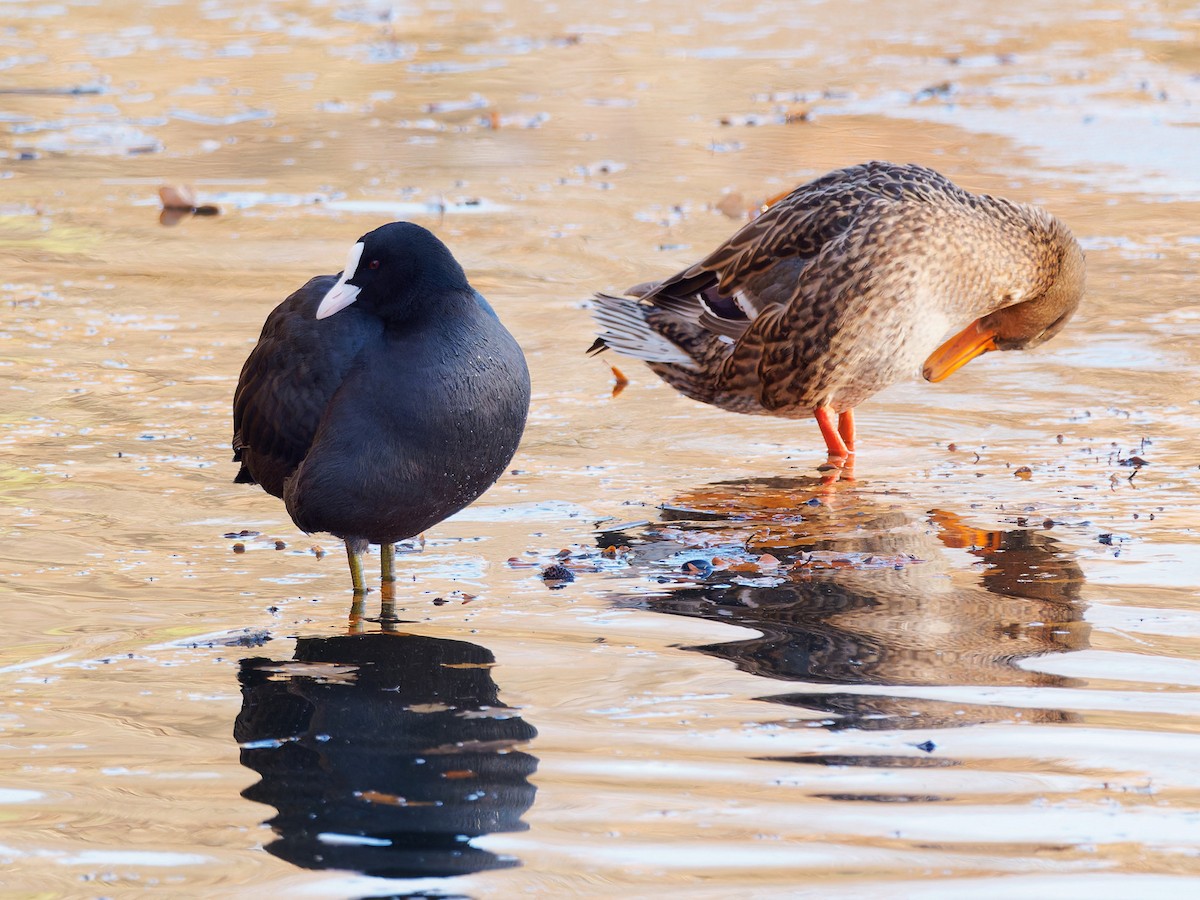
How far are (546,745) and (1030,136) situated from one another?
1040 centimetres

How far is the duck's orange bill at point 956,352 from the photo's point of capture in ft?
25.8

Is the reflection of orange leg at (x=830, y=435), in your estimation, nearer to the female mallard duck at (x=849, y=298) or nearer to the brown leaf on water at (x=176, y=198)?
the female mallard duck at (x=849, y=298)

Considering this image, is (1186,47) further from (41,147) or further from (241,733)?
(241,733)

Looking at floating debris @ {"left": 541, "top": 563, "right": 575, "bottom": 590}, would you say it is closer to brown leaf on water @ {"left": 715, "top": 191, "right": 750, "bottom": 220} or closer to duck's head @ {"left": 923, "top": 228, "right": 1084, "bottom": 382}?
duck's head @ {"left": 923, "top": 228, "right": 1084, "bottom": 382}

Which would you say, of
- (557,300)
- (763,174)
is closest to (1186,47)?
(763,174)

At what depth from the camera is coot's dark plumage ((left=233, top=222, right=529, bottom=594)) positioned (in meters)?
5.37

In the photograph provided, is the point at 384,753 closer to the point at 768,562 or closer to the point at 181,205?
the point at 768,562

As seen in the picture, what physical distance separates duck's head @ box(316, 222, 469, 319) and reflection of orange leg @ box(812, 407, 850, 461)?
2.41 meters

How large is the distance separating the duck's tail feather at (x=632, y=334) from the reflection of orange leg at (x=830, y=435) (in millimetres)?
701

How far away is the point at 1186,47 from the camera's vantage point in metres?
17.3

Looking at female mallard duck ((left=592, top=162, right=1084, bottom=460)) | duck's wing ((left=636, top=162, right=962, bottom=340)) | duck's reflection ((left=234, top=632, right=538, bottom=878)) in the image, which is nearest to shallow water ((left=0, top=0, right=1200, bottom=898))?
duck's reflection ((left=234, top=632, right=538, bottom=878))

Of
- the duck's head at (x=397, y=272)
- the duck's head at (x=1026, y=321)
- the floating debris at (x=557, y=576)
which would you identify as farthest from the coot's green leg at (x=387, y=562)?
the duck's head at (x=1026, y=321)

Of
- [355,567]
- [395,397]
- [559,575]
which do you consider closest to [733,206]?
[559,575]

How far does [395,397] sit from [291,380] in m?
0.59
